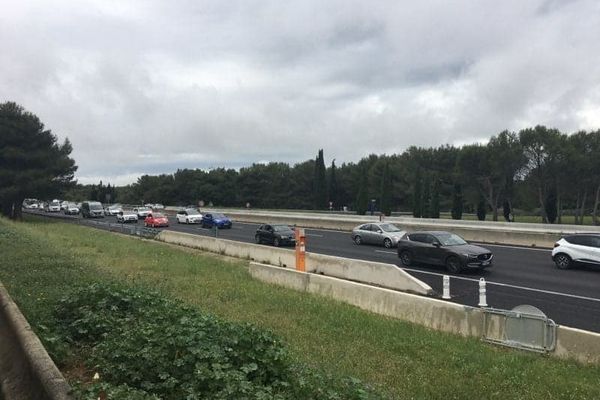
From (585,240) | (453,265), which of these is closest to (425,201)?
(585,240)

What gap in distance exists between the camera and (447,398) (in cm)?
630

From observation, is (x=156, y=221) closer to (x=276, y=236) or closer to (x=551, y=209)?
(x=276, y=236)

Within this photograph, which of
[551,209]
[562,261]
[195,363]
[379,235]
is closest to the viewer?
[195,363]

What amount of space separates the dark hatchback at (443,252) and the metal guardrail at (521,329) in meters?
9.38

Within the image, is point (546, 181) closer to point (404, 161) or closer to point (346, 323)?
point (404, 161)

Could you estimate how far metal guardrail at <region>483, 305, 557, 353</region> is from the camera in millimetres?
9195

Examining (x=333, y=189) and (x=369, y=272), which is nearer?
(x=369, y=272)

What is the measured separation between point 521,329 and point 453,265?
10066mm

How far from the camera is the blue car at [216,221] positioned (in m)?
45.7

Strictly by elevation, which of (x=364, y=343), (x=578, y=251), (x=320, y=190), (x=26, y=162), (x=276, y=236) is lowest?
(x=364, y=343)

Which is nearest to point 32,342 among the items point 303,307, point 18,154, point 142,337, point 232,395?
point 142,337

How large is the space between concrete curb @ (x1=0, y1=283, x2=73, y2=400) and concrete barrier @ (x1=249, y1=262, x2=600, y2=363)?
766cm

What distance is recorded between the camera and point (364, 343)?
870 centimetres

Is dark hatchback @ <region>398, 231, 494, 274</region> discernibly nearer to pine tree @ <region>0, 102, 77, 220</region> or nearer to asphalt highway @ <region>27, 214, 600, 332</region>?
asphalt highway @ <region>27, 214, 600, 332</region>
